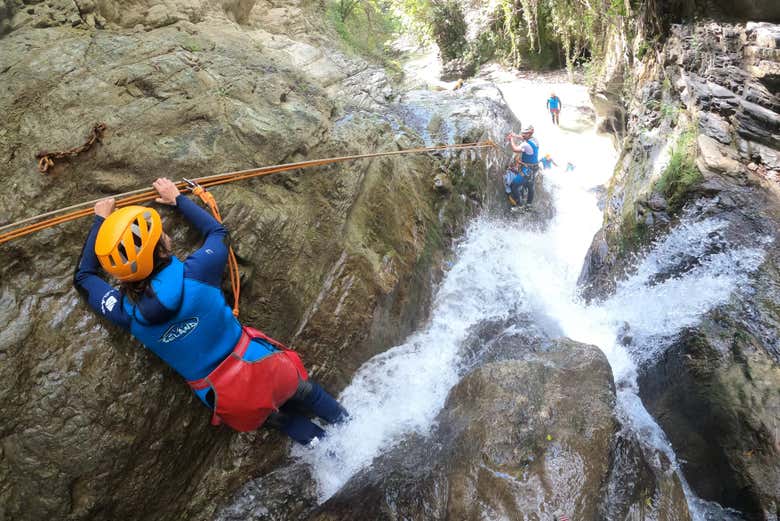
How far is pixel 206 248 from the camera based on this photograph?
8.23 ft

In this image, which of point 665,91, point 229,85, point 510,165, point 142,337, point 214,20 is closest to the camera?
point 142,337

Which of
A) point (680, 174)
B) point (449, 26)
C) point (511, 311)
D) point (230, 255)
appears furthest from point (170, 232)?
point (449, 26)

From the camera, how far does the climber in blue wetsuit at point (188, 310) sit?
2152 mm

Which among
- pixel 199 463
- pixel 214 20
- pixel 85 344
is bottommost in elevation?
pixel 199 463

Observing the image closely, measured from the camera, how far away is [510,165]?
6902 millimetres

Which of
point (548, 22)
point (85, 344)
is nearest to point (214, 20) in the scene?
point (85, 344)

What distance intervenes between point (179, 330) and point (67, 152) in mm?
1398

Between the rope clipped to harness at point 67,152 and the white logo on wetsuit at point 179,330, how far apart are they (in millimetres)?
→ 1301

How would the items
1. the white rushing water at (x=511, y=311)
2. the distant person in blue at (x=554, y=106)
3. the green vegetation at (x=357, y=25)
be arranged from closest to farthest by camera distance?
the white rushing water at (x=511, y=311) → the green vegetation at (x=357, y=25) → the distant person in blue at (x=554, y=106)

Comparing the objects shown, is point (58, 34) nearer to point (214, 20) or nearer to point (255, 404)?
point (214, 20)

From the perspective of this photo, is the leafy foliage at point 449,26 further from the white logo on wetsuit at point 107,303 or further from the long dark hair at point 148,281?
the white logo on wetsuit at point 107,303

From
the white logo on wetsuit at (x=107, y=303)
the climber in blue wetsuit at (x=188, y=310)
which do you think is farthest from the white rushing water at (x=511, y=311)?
the white logo on wetsuit at (x=107, y=303)

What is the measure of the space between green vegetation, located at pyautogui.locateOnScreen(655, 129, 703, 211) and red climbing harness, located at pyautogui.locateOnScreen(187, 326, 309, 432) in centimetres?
401

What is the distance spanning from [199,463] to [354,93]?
4546mm
